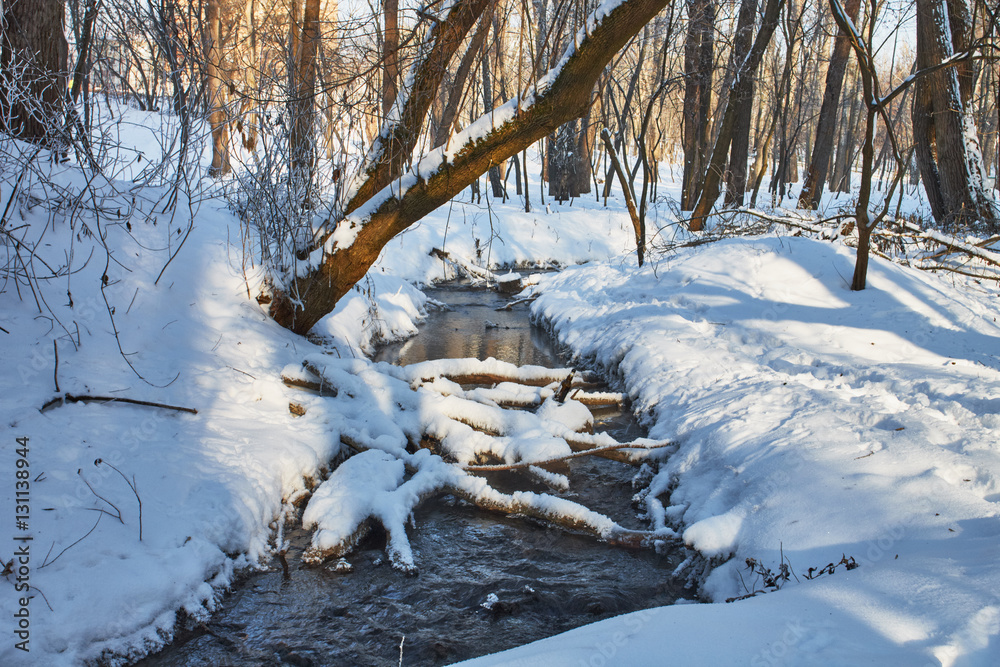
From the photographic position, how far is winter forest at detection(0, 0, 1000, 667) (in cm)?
274

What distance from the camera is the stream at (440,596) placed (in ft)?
9.58

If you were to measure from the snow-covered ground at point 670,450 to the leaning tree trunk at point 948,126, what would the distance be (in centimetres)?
299

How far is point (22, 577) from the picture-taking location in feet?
8.58

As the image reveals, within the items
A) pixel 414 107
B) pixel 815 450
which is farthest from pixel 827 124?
pixel 815 450

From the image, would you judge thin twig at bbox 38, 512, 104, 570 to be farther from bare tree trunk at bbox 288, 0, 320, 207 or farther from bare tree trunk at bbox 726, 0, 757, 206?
bare tree trunk at bbox 726, 0, 757, 206

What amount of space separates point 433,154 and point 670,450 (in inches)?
123

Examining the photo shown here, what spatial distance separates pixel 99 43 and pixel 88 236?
62.4 inches

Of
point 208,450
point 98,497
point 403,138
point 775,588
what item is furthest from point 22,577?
point 403,138

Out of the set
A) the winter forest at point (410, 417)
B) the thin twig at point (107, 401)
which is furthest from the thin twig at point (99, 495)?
the thin twig at point (107, 401)

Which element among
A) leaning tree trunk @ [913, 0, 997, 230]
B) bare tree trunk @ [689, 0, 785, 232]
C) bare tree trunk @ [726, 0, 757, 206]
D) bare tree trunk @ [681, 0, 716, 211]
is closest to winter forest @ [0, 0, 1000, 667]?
leaning tree trunk @ [913, 0, 997, 230]

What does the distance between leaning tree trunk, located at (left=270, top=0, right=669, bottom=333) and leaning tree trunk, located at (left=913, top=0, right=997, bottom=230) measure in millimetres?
6731

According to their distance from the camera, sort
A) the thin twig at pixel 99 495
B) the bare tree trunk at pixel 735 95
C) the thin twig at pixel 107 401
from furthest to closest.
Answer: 1. the bare tree trunk at pixel 735 95
2. the thin twig at pixel 107 401
3. the thin twig at pixel 99 495

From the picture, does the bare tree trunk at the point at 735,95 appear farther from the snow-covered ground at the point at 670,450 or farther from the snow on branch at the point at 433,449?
the snow on branch at the point at 433,449

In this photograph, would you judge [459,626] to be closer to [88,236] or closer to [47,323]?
[47,323]
